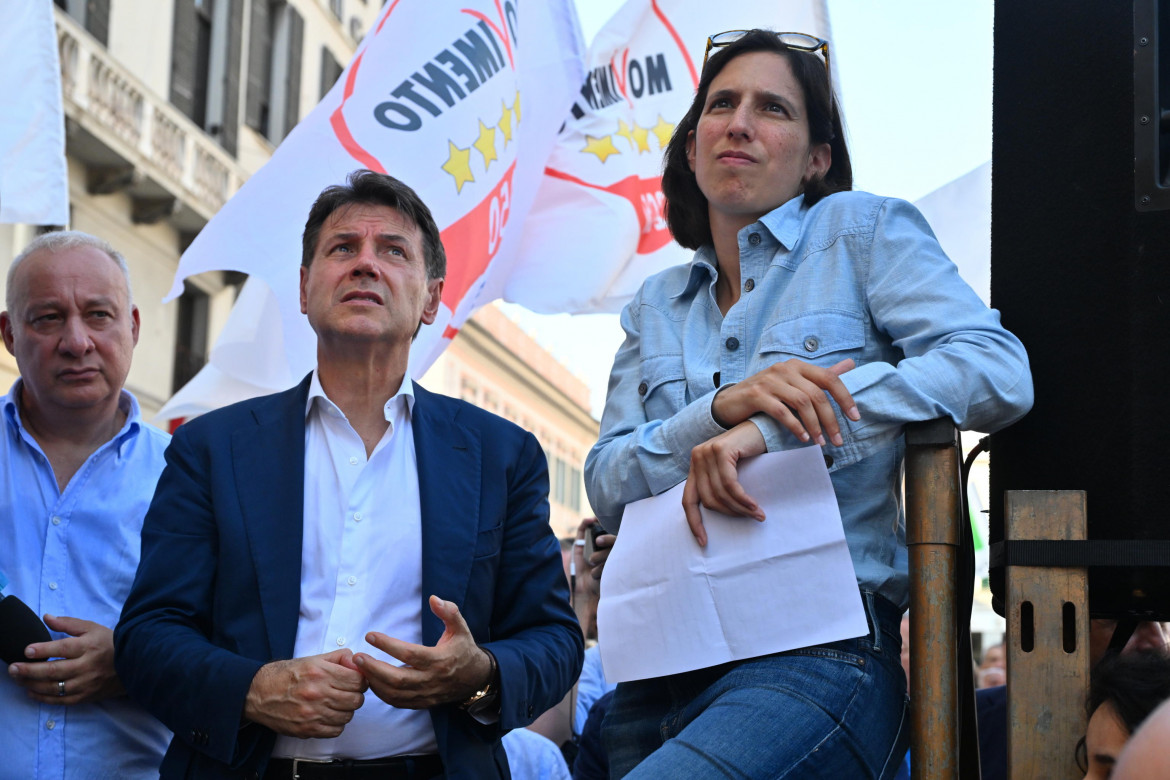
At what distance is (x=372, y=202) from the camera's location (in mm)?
3387

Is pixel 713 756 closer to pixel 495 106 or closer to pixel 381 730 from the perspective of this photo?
pixel 381 730

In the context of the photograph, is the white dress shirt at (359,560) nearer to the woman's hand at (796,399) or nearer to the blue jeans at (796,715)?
the blue jeans at (796,715)

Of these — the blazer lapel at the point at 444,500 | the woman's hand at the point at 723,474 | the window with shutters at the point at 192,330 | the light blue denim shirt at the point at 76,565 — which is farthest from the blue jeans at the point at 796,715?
the window with shutters at the point at 192,330

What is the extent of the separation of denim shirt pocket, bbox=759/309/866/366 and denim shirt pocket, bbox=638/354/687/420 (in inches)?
8.4

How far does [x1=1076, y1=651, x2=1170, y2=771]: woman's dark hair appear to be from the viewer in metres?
2.38

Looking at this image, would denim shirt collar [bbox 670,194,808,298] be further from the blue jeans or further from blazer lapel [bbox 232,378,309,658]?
blazer lapel [bbox 232,378,309,658]

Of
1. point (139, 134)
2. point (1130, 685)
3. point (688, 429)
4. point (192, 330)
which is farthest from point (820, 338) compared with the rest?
point (192, 330)

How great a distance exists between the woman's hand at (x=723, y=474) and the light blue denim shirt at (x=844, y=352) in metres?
0.04

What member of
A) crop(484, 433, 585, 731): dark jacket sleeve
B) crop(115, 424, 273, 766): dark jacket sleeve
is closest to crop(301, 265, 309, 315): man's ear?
crop(115, 424, 273, 766): dark jacket sleeve

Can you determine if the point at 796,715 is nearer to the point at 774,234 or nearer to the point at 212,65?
the point at 774,234

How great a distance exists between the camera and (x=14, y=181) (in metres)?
4.98

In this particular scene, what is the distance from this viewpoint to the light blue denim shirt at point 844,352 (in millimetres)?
2295

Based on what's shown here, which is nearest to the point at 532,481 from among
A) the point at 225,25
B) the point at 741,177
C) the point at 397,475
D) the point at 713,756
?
the point at 397,475

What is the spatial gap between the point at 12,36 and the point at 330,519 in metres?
3.08
